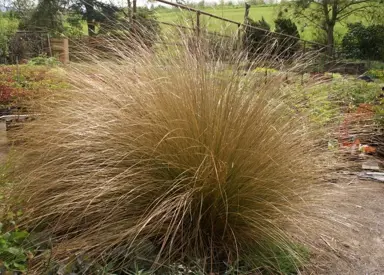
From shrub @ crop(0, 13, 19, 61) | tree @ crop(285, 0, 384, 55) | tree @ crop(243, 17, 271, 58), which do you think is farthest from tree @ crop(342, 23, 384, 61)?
tree @ crop(243, 17, 271, 58)

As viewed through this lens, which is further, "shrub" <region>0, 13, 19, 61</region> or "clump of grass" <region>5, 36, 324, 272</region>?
"shrub" <region>0, 13, 19, 61</region>

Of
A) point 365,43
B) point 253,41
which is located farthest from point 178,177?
point 365,43

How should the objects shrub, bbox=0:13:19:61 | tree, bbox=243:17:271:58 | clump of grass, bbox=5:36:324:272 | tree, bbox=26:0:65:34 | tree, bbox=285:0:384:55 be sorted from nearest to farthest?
1. clump of grass, bbox=5:36:324:272
2. tree, bbox=243:17:271:58
3. shrub, bbox=0:13:19:61
4. tree, bbox=26:0:65:34
5. tree, bbox=285:0:384:55

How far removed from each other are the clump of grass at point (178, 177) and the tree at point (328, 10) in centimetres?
2212

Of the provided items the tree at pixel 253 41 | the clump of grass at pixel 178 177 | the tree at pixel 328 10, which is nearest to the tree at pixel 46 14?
the tree at pixel 253 41

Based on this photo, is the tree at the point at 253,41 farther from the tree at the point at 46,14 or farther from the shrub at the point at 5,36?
the tree at the point at 46,14

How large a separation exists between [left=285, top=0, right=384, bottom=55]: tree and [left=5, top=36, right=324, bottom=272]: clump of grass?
22.1 metres

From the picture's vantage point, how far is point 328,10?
22969 millimetres

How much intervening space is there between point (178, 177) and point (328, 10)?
927 inches

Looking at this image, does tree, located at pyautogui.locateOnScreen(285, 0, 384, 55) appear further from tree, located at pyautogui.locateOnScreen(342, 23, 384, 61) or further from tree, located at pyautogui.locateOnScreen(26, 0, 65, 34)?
tree, located at pyautogui.locateOnScreen(26, 0, 65, 34)

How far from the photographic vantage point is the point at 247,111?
187 centimetres

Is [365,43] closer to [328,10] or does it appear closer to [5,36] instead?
[328,10]

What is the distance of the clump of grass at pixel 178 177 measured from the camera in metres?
1.72

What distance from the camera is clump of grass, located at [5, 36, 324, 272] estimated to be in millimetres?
1718
